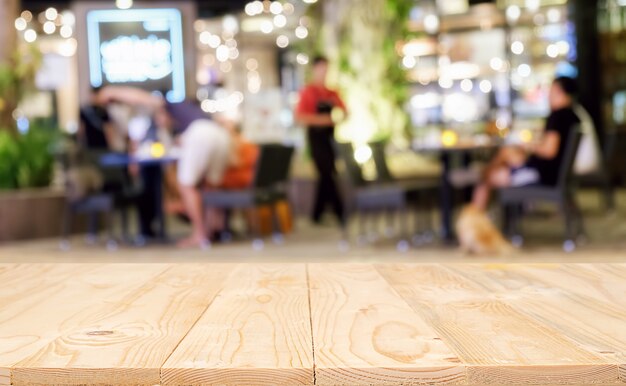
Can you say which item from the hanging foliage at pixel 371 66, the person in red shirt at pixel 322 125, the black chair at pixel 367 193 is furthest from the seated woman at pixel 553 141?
the hanging foliage at pixel 371 66

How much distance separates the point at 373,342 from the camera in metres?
1.07

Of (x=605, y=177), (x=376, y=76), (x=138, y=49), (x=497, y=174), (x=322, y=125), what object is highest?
(x=138, y=49)

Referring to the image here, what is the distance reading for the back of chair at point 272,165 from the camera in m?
7.42

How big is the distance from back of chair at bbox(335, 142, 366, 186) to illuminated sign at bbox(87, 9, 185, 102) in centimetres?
366

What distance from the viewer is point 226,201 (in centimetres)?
739

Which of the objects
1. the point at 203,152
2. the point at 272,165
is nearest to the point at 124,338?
the point at 203,152

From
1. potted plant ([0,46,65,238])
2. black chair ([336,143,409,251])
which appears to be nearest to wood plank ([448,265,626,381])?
black chair ([336,143,409,251])

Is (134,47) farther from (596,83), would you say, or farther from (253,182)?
(596,83)

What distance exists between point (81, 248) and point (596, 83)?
8.51 m

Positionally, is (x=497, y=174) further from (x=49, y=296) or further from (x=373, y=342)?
(x=373, y=342)

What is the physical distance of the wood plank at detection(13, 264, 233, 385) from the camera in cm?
98

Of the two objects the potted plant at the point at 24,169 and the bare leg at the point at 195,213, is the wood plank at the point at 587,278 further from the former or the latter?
the potted plant at the point at 24,169

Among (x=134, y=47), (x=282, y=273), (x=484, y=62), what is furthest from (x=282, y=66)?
(x=282, y=273)

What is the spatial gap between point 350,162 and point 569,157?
165 centimetres
